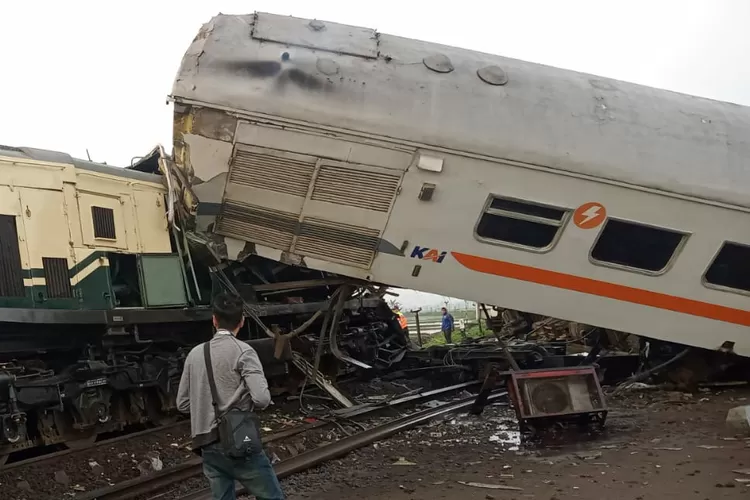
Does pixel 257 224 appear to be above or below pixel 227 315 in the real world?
above

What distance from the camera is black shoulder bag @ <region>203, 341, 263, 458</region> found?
3.63 metres

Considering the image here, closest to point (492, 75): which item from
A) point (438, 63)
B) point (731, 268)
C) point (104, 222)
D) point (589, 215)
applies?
point (438, 63)

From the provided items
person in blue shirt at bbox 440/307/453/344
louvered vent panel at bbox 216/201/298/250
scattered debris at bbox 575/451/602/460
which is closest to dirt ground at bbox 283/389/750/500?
scattered debris at bbox 575/451/602/460

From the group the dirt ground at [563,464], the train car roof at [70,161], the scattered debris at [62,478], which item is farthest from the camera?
the train car roof at [70,161]

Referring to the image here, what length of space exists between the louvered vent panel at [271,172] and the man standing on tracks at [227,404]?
2900 millimetres

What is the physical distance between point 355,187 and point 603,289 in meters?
2.82

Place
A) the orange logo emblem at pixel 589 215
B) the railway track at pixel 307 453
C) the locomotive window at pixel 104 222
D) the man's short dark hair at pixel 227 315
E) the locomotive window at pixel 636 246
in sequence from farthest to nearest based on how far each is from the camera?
the locomotive window at pixel 104 222
the locomotive window at pixel 636 246
the orange logo emblem at pixel 589 215
the railway track at pixel 307 453
the man's short dark hair at pixel 227 315

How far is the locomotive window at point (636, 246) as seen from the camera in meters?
6.64

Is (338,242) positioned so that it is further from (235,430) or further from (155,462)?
(235,430)

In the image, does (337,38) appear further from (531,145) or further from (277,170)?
(531,145)

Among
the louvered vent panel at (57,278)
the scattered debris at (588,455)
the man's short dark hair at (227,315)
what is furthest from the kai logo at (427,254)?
the louvered vent panel at (57,278)

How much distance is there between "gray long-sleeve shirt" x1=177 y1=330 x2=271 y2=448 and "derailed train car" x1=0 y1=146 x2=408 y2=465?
10.1 feet

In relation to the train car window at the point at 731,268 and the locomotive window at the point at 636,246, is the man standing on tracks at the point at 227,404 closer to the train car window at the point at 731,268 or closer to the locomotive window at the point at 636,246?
the locomotive window at the point at 636,246

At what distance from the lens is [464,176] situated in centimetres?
640
